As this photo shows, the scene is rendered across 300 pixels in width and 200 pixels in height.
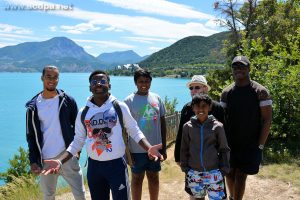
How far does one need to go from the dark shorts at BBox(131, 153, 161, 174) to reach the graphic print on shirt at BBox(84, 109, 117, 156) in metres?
1.00

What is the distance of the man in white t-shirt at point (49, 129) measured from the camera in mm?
4047

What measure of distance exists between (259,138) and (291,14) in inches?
590

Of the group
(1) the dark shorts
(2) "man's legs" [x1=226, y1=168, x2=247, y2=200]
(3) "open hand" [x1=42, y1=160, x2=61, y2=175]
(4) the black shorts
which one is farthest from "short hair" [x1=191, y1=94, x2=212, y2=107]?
(3) "open hand" [x1=42, y1=160, x2=61, y2=175]

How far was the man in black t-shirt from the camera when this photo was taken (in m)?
4.12

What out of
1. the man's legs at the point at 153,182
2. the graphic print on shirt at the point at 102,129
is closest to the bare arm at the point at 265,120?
the man's legs at the point at 153,182

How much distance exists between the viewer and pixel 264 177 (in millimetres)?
6379

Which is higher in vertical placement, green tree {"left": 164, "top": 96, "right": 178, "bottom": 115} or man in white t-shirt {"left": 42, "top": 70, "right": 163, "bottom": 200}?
man in white t-shirt {"left": 42, "top": 70, "right": 163, "bottom": 200}

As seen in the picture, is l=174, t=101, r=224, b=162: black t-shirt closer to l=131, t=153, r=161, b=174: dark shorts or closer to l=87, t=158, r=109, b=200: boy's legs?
l=131, t=153, r=161, b=174: dark shorts

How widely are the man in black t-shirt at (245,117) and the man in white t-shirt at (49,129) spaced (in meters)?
1.91

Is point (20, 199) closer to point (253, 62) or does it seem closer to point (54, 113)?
point (54, 113)

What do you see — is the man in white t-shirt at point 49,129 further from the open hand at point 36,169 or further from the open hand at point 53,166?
the open hand at point 53,166

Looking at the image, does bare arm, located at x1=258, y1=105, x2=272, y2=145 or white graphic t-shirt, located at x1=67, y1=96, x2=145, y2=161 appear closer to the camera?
white graphic t-shirt, located at x1=67, y1=96, x2=145, y2=161

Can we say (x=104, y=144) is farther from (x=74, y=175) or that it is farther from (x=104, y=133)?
(x=74, y=175)

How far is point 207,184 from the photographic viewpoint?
3.65 meters
